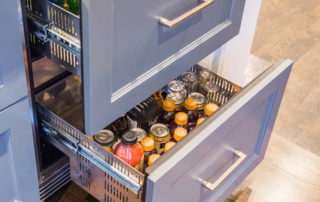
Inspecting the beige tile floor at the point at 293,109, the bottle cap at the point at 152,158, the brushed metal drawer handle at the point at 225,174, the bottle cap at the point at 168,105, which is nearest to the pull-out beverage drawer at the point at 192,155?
the brushed metal drawer handle at the point at 225,174

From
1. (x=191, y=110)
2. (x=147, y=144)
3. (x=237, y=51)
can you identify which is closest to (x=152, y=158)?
(x=147, y=144)

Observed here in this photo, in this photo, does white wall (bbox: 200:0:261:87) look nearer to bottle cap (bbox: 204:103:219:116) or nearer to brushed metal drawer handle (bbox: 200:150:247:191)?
bottle cap (bbox: 204:103:219:116)

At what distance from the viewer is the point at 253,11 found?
5.74 ft

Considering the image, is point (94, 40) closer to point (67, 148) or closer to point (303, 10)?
point (67, 148)

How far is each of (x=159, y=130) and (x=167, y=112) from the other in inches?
3.7

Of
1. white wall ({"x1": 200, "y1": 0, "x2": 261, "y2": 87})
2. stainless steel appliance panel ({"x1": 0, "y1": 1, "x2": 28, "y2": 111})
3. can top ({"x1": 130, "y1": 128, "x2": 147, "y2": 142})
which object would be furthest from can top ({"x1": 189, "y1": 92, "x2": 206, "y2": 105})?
stainless steel appliance panel ({"x1": 0, "y1": 1, "x2": 28, "y2": 111})

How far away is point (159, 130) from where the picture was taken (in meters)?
1.33

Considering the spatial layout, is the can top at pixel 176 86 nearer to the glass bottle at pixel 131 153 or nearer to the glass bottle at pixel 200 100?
the glass bottle at pixel 200 100

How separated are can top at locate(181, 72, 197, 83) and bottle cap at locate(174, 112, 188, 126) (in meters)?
0.17

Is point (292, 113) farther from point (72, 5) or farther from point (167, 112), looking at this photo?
point (72, 5)

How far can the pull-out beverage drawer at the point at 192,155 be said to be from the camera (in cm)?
98

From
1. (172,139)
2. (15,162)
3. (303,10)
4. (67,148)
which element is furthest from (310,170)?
(303,10)

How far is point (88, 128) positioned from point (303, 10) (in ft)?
6.79

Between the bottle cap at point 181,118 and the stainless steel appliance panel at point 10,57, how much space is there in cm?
51
